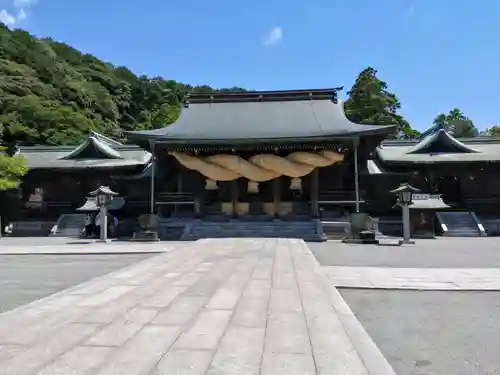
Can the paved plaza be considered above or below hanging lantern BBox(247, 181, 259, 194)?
below

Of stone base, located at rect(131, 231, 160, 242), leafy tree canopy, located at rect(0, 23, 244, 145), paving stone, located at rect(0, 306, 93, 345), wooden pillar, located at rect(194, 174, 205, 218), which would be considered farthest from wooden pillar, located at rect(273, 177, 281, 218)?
leafy tree canopy, located at rect(0, 23, 244, 145)

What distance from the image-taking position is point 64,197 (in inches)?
953

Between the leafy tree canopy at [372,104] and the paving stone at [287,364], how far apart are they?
47.1 metres

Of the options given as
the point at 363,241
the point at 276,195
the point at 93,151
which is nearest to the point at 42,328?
the point at 363,241

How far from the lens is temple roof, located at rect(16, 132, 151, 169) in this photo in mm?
23759

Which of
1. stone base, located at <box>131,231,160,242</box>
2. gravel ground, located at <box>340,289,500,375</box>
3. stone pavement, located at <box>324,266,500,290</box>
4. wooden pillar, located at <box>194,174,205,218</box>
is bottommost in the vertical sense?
gravel ground, located at <box>340,289,500,375</box>

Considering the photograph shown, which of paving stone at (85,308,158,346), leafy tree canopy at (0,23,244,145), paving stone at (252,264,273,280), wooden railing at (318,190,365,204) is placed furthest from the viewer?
leafy tree canopy at (0,23,244,145)

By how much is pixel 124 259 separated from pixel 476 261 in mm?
9138

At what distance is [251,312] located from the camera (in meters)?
4.62

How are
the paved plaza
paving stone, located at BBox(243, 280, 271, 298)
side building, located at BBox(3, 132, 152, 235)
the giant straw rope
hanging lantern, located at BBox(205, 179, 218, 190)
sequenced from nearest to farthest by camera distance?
the paved plaza < paving stone, located at BBox(243, 280, 271, 298) < the giant straw rope < hanging lantern, located at BBox(205, 179, 218, 190) < side building, located at BBox(3, 132, 152, 235)

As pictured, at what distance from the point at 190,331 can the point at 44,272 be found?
6.37 metres

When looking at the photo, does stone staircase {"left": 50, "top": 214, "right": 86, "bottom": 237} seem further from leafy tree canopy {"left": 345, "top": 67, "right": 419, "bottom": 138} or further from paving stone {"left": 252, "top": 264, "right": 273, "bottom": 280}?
leafy tree canopy {"left": 345, "top": 67, "right": 419, "bottom": 138}

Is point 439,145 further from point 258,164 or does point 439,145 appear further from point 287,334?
point 287,334

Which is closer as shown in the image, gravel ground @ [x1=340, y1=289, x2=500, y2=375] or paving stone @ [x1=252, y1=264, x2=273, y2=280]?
gravel ground @ [x1=340, y1=289, x2=500, y2=375]
